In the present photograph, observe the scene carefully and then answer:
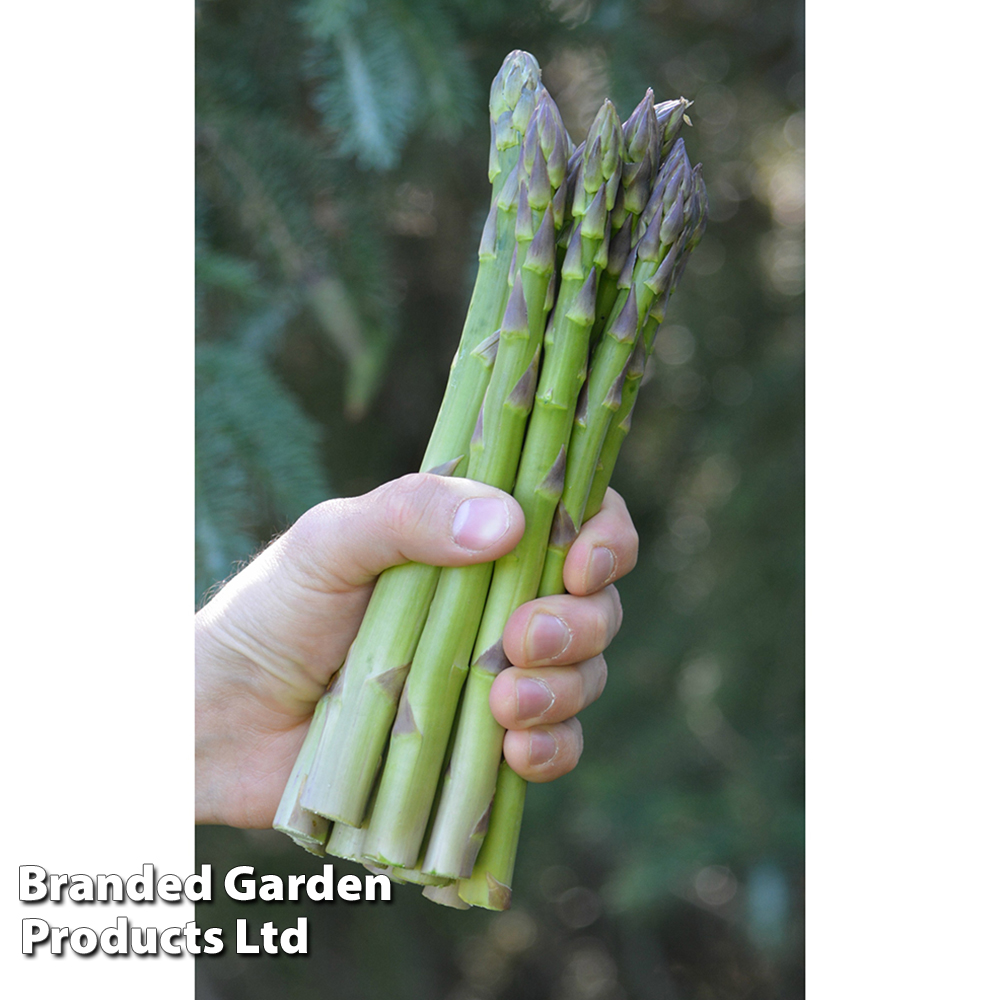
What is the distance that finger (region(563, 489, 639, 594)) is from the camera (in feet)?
2.52

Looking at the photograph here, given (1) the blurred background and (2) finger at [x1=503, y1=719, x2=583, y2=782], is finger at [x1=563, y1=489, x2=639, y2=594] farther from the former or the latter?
(1) the blurred background

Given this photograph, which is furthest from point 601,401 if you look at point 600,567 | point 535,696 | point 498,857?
point 498,857

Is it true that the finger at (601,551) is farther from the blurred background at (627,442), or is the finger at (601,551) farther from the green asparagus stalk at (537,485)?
the blurred background at (627,442)

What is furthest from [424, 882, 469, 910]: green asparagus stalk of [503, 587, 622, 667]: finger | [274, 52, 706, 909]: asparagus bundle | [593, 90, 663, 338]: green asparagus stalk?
[593, 90, 663, 338]: green asparagus stalk

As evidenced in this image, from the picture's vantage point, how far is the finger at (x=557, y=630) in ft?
2.36

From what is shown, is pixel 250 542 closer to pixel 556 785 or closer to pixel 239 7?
pixel 239 7

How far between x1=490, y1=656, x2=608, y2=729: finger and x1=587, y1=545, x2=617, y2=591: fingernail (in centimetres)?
9

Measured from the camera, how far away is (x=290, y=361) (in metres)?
1.39

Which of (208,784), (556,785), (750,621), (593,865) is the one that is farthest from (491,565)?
(593,865)

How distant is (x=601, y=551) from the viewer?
0.79m

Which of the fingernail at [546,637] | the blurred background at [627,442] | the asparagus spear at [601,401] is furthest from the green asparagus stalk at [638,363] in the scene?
the blurred background at [627,442]

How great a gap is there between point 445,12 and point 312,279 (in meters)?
0.34

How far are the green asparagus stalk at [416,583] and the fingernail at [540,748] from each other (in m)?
0.13

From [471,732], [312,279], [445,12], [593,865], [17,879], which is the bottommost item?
[593,865]
